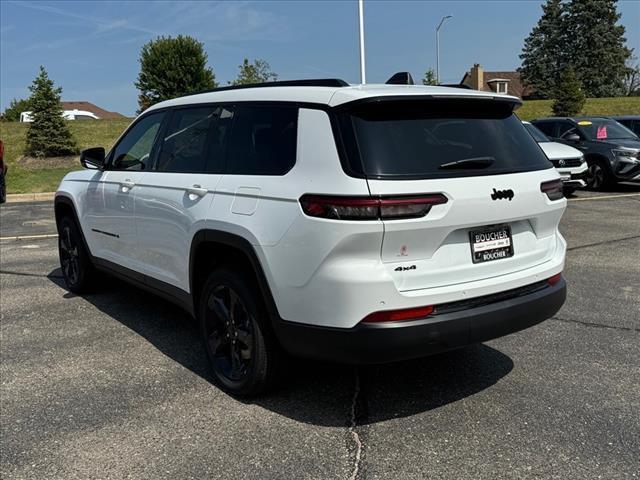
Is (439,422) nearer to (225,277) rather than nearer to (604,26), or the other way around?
(225,277)

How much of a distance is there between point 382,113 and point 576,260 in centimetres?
477

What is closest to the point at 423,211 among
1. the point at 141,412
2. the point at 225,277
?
the point at 225,277

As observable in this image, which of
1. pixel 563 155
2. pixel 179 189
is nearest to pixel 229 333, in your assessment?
pixel 179 189

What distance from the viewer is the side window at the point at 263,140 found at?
10.6 ft

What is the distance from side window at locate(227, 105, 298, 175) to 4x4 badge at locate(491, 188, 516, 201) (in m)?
1.04

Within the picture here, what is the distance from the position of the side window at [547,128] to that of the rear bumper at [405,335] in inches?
530

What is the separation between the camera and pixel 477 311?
3.03 meters

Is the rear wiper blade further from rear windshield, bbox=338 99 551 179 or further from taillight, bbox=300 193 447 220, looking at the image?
taillight, bbox=300 193 447 220

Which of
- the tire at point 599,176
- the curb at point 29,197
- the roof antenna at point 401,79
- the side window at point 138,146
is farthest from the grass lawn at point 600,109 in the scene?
the roof antenna at point 401,79

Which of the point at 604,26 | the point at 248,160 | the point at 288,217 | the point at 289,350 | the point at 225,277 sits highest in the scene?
the point at 604,26

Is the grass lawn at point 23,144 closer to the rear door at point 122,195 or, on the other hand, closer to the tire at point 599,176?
the rear door at point 122,195

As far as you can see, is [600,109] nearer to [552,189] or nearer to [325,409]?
[552,189]

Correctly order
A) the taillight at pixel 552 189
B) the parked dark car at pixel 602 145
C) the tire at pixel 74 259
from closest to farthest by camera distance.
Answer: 1. the taillight at pixel 552 189
2. the tire at pixel 74 259
3. the parked dark car at pixel 602 145

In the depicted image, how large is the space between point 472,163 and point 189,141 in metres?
1.98
